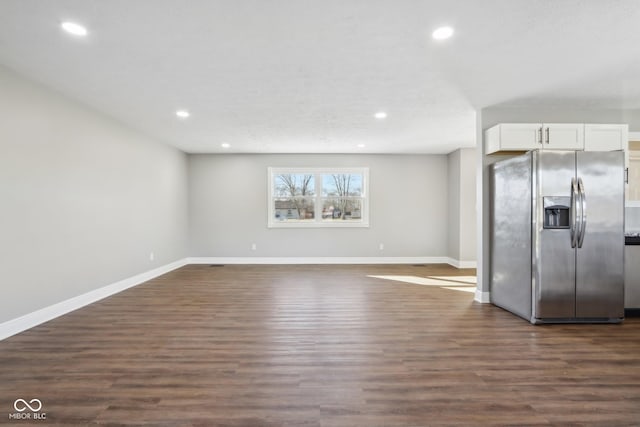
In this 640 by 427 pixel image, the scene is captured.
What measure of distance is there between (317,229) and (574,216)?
5022 mm

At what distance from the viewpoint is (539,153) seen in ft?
11.1

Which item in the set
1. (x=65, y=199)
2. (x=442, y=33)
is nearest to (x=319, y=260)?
(x=65, y=199)

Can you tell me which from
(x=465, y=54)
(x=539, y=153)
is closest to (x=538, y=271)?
(x=539, y=153)

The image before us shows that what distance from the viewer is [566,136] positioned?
13.0 ft

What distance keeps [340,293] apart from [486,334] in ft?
6.76

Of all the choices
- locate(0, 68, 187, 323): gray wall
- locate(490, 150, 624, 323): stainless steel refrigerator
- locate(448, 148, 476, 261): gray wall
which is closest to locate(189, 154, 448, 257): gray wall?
locate(448, 148, 476, 261): gray wall

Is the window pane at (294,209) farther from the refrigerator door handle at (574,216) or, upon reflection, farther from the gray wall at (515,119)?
the refrigerator door handle at (574,216)

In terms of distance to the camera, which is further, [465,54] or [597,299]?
[597,299]

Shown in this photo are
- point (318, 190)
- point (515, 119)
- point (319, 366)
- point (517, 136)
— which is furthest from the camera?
point (318, 190)

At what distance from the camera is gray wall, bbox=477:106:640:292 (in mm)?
4223

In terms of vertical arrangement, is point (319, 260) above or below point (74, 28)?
below

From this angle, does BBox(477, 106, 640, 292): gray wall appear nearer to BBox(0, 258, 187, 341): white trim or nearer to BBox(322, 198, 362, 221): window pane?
BBox(322, 198, 362, 221): window pane

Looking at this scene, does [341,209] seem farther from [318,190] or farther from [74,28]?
[74,28]

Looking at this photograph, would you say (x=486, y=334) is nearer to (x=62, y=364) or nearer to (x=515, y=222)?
(x=515, y=222)
